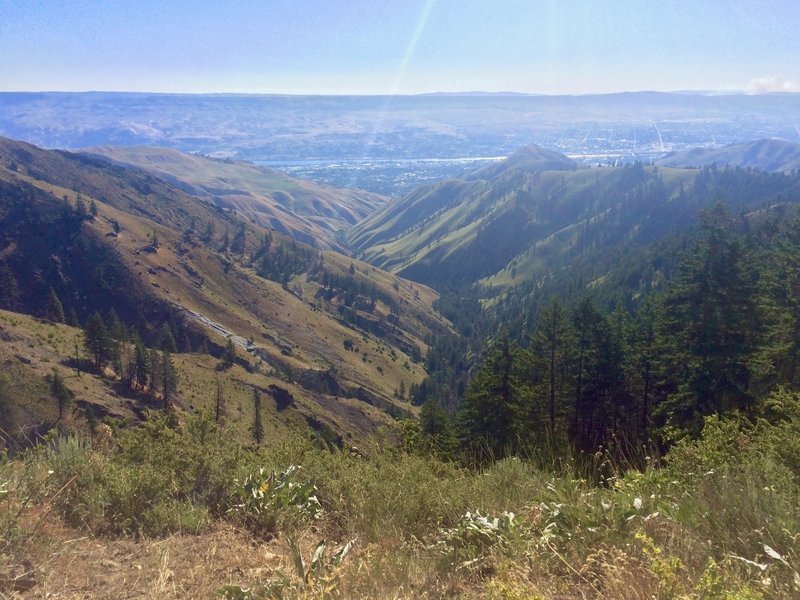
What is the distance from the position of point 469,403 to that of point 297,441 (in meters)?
25.7

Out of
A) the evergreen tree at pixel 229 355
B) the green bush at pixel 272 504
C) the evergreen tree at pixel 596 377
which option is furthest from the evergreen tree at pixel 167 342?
the green bush at pixel 272 504

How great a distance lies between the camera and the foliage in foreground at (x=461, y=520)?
447 cm

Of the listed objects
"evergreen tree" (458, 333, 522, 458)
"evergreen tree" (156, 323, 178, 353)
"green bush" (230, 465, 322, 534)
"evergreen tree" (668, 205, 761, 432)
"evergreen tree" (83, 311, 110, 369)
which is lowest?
"evergreen tree" (156, 323, 178, 353)

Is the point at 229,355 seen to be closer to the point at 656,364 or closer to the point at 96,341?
the point at 96,341

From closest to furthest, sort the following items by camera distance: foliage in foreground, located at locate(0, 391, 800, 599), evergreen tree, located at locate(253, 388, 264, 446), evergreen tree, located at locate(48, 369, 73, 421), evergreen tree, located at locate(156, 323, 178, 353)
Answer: foliage in foreground, located at locate(0, 391, 800, 599) → evergreen tree, located at locate(48, 369, 73, 421) → evergreen tree, located at locate(253, 388, 264, 446) → evergreen tree, located at locate(156, 323, 178, 353)

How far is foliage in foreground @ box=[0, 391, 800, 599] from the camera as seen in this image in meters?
4.47

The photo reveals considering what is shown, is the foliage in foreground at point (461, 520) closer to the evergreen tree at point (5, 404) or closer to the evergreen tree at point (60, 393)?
the evergreen tree at point (5, 404)

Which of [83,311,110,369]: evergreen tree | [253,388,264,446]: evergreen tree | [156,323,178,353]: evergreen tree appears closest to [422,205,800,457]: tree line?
[253,388,264,446]: evergreen tree

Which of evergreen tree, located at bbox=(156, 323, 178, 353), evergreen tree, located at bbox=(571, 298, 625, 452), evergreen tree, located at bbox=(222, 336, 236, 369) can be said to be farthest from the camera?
evergreen tree, located at bbox=(222, 336, 236, 369)

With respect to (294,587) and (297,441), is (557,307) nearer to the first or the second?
(297,441)

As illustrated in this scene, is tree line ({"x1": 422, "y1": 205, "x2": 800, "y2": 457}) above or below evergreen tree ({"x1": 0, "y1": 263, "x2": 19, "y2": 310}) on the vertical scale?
above

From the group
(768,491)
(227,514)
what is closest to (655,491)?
(768,491)

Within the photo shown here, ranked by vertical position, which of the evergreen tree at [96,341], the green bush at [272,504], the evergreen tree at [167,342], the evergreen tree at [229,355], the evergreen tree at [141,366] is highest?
the green bush at [272,504]

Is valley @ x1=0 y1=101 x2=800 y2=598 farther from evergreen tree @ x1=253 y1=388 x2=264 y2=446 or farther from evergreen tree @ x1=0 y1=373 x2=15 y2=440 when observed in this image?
evergreen tree @ x1=253 y1=388 x2=264 y2=446
